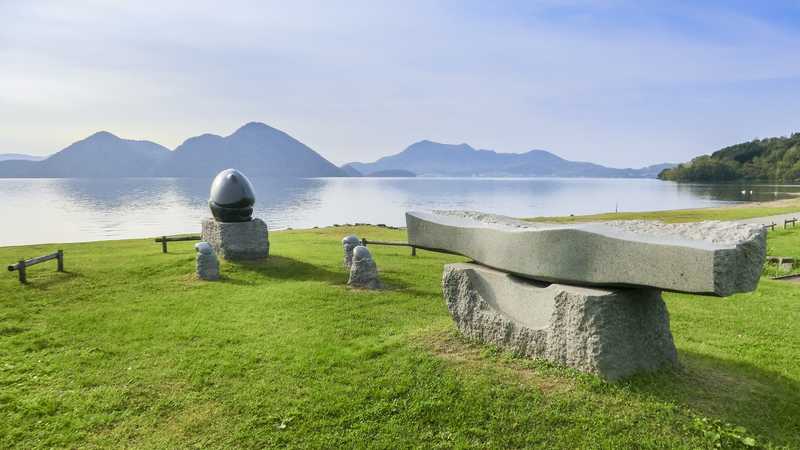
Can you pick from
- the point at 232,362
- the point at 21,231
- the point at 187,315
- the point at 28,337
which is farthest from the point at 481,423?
the point at 21,231

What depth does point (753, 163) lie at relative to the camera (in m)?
132

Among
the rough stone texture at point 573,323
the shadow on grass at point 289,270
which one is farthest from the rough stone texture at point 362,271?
the rough stone texture at point 573,323

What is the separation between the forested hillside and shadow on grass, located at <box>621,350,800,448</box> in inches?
5707

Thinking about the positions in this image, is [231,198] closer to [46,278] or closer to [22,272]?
[46,278]

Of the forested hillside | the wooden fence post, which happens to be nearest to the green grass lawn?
the wooden fence post

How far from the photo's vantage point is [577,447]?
5.07 meters

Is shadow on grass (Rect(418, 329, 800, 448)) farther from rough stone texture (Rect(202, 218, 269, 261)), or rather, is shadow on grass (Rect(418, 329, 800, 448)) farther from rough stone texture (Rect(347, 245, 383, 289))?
rough stone texture (Rect(202, 218, 269, 261))

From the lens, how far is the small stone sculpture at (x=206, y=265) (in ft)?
43.2

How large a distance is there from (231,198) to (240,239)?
53.4 inches

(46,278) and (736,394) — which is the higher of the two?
(46,278)

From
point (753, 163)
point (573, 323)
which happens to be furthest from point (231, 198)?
point (753, 163)

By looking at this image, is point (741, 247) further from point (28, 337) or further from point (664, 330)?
point (28, 337)

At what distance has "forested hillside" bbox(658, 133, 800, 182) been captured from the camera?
122m

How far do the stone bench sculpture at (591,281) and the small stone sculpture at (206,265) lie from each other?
8.01m
